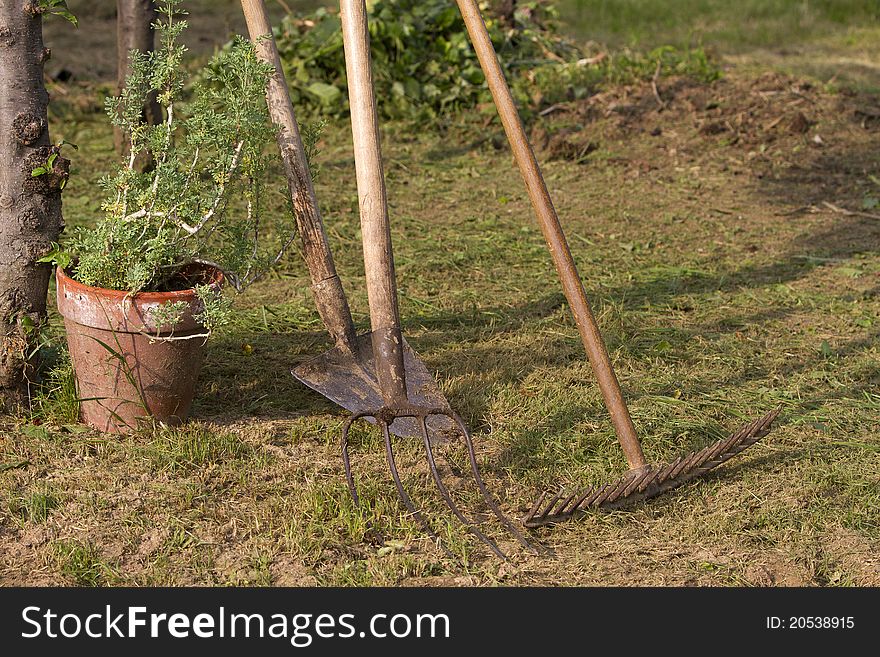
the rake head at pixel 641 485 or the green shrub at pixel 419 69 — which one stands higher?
the rake head at pixel 641 485

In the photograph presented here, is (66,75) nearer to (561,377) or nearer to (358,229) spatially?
(358,229)

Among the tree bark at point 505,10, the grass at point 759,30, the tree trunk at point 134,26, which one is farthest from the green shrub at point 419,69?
the tree trunk at point 134,26

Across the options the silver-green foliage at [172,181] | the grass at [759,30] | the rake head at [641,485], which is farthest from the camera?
the grass at [759,30]

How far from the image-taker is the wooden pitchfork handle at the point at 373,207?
10.6 ft

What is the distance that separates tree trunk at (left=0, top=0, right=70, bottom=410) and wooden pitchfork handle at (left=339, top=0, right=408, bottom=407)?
0.94 metres

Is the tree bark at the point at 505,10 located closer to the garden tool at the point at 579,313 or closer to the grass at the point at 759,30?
the grass at the point at 759,30

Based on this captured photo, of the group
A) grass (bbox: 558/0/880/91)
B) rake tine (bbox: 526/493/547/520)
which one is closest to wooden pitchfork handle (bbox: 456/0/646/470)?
rake tine (bbox: 526/493/547/520)

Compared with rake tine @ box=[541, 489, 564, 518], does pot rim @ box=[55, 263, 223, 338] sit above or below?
above

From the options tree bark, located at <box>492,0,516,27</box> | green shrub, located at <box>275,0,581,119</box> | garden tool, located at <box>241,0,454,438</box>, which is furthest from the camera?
tree bark, located at <box>492,0,516,27</box>

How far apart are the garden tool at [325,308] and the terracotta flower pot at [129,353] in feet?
1.27

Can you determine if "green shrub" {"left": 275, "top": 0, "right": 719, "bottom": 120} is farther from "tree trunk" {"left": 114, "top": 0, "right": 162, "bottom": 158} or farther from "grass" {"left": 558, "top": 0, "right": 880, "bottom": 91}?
"tree trunk" {"left": 114, "top": 0, "right": 162, "bottom": 158}

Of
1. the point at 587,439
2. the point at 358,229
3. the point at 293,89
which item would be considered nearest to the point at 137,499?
the point at 587,439

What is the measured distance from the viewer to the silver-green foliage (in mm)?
3109

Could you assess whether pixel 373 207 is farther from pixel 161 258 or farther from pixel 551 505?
pixel 551 505
